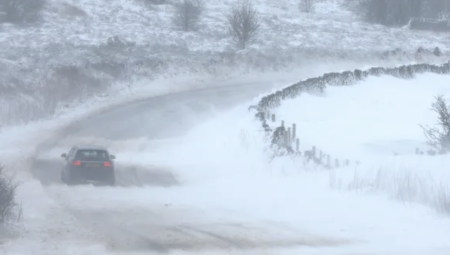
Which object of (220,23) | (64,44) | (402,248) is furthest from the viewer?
(220,23)

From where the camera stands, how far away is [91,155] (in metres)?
21.4

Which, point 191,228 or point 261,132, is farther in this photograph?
point 261,132

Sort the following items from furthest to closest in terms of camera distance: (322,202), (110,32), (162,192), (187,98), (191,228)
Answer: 1. (110,32)
2. (187,98)
3. (162,192)
4. (322,202)
5. (191,228)

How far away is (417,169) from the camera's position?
17.2m

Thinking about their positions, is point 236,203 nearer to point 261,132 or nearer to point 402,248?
point 402,248

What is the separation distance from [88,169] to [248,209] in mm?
5894

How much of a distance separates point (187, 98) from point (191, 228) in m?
30.3

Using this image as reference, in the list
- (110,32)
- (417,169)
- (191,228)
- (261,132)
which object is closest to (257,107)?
(261,132)

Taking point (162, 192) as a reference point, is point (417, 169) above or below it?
above

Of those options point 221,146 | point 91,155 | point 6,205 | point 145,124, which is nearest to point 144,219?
point 6,205

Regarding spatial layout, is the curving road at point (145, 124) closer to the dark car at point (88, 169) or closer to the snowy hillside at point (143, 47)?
the dark car at point (88, 169)

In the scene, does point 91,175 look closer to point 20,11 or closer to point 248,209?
point 248,209

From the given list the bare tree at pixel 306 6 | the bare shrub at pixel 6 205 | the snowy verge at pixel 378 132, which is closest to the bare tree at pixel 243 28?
the snowy verge at pixel 378 132

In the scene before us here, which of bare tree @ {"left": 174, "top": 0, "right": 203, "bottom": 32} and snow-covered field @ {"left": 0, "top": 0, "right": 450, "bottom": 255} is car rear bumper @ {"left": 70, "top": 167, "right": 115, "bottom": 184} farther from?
bare tree @ {"left": 174, "top": 0, "right": 203, "bottom": 32}
